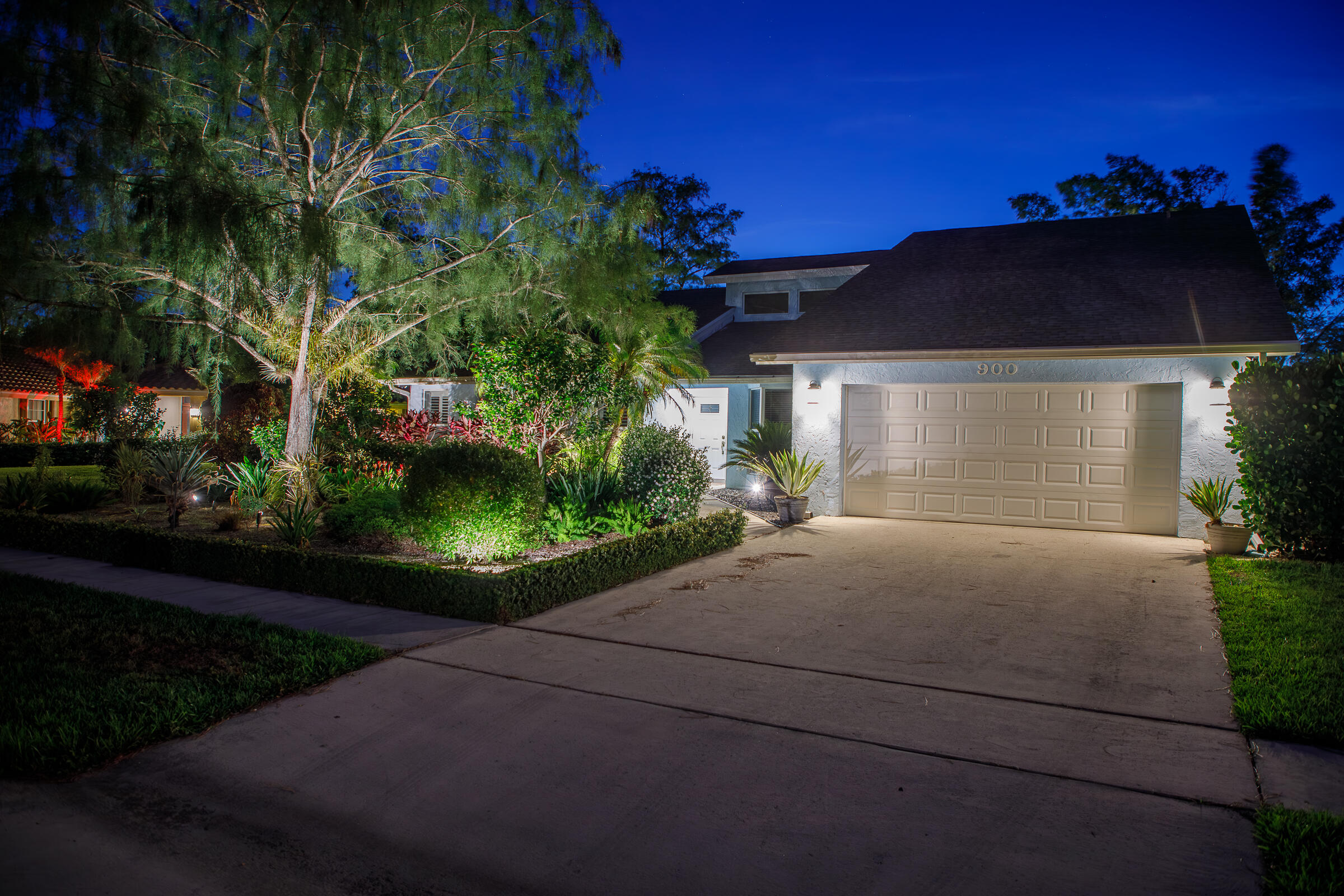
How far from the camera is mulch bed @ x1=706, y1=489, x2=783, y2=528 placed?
1233 cm

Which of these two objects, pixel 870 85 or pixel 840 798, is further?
pixel 870 85

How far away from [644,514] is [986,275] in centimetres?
789

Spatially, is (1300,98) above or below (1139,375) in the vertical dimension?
above

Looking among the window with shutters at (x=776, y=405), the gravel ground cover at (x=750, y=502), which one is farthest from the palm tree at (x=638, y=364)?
the window with shutters at (x=776, y=405)

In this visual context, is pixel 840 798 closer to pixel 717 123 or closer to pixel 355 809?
pixel 355 809

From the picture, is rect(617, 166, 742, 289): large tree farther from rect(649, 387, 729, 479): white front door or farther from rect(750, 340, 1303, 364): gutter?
rect(750, 340, 1303, 364): gutter

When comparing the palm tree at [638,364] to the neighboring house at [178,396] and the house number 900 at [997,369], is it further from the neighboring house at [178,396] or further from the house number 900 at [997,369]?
the neighboring house at [178,396]

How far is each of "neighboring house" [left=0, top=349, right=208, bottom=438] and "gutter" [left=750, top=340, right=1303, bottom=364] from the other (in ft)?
75.3

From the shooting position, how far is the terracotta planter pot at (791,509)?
11.6m

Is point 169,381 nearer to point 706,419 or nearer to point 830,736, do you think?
point 706,419

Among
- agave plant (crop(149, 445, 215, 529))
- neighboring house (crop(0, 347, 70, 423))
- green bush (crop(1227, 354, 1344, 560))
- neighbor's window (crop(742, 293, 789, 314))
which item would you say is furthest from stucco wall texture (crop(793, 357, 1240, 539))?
neighboring house (crop(0, 347, 70, 423))

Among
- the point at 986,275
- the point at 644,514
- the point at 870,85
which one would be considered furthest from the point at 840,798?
the point at 870,85

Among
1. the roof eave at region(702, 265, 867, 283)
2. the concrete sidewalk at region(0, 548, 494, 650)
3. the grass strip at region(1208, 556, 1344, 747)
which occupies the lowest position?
the concrete sidewalk at region(0, 548, 494, 650)

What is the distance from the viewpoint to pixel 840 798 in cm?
332
